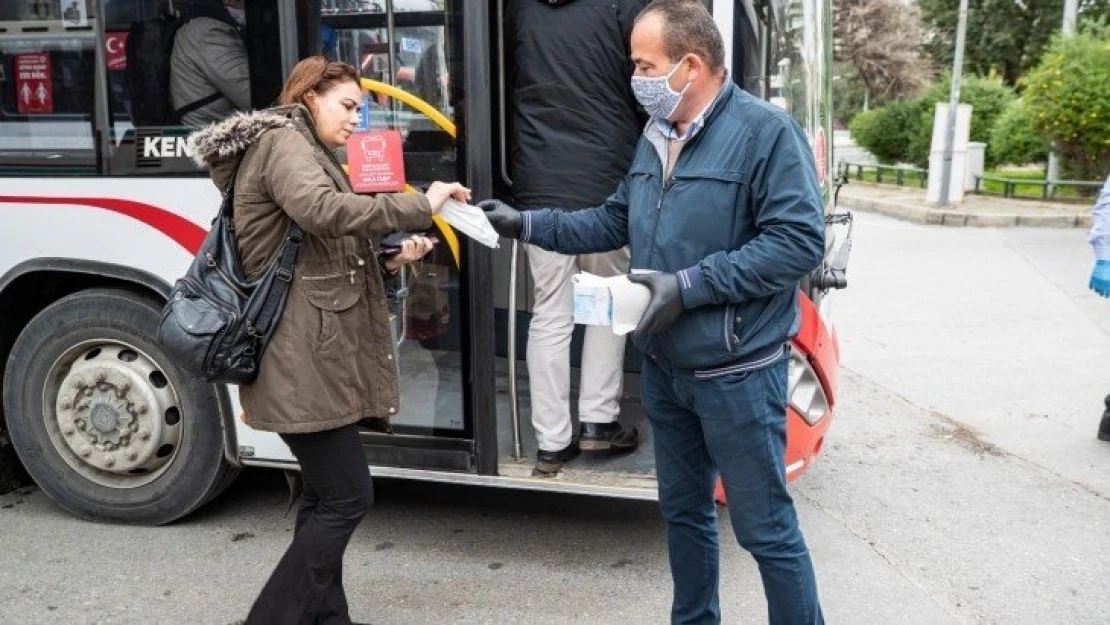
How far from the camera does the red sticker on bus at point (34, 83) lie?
431 centimetres

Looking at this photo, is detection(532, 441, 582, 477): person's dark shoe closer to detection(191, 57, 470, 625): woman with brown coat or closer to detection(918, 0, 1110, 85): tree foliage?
detection(191, 57, 470, 625): woman with brown coat

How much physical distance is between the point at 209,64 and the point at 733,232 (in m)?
2.19

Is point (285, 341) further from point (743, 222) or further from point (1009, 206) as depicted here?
point (1009, 206)

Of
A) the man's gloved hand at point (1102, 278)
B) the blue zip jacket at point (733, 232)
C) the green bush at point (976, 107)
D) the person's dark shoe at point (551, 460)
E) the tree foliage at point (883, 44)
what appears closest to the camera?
the blue zip jacket at point (733, 232)

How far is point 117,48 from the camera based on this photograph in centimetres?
417

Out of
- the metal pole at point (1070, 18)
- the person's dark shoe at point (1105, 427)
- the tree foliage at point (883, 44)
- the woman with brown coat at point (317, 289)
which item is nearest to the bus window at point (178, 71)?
the woman with brown coat at point (317, 289)

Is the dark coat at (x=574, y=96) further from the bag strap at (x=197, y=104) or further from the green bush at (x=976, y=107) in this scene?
the green bush at (x=976, y=107)

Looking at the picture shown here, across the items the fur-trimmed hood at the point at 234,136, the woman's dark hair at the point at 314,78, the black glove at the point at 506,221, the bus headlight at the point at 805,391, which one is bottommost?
the bus headlight at the point at 805,391

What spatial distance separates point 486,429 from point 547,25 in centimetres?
148

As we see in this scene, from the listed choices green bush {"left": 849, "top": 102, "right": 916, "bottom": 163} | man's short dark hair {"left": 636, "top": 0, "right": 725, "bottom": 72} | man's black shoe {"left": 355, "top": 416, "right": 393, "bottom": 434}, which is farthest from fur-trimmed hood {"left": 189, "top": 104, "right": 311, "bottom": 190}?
green bush {"left": 849, "top": 102, "right": 916, "bottom": 163}

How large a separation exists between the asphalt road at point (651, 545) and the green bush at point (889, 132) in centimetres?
1903

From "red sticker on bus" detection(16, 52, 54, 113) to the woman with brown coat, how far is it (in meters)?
1.46

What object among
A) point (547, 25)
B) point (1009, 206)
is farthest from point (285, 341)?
point (1009, 206)

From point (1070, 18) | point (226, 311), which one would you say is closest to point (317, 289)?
point (226, 311)
